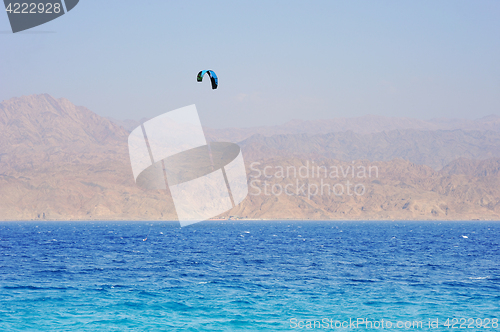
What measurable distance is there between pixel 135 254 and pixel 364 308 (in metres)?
53.1

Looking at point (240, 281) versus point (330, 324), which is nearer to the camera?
point (330, 324)

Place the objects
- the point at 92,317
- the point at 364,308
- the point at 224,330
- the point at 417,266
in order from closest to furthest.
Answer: the point at 224,330
the point at 92,317
the point at 364,308
the point at 417,266

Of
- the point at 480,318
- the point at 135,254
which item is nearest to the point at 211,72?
the point at 480,318

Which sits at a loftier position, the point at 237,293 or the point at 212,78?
the point at 212,78

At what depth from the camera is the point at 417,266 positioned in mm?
66875

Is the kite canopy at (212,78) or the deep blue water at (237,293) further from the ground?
the kite canopy at (212,78)

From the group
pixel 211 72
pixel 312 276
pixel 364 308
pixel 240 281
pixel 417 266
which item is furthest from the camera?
pixel 417 266

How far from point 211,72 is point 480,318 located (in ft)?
104

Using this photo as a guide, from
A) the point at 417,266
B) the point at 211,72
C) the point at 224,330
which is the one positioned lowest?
the point at 417,266

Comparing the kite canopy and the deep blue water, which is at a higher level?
the kite canopy

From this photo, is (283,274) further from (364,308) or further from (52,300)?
(52,300)

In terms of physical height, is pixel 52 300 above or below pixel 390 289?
above

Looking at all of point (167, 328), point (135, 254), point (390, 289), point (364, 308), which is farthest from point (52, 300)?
point (135, 254)

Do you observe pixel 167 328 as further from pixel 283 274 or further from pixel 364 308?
pixel 283 274
